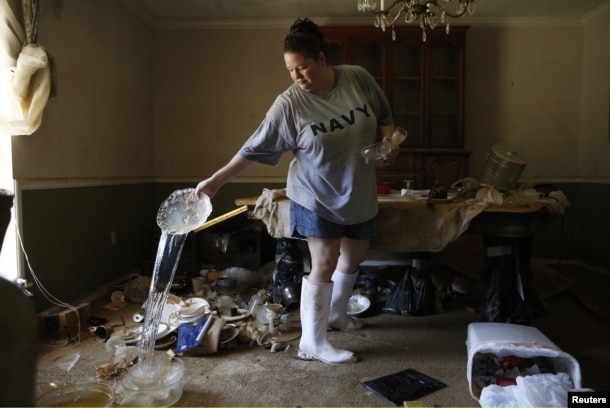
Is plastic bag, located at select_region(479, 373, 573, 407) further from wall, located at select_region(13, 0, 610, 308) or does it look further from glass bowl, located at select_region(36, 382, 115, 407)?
wall, located at select_region(13, 0, 610, 308)

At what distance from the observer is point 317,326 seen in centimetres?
176

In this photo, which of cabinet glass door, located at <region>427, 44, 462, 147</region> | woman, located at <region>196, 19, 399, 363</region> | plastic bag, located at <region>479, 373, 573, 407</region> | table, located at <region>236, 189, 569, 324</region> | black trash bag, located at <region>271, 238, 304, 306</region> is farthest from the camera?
cabinet glass door, located at <region>427, 44, 462, 147</region>

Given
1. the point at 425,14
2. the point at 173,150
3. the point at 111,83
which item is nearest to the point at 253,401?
the point at 425,14

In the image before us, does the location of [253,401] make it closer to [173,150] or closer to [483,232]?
[483,232]

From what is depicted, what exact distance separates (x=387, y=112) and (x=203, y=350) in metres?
1.34

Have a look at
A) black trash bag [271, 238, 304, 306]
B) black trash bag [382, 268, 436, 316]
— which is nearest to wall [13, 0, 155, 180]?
black trash bag [271, 238, 304, 306]

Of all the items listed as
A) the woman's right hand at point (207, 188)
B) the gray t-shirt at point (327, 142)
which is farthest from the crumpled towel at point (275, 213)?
the woman's right hand at point (207, 188)

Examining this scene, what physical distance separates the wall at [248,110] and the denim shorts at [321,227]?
5.96 ft

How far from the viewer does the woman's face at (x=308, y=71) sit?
1588 mm

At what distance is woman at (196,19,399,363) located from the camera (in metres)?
1.64

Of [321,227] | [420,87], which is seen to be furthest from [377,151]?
[420,87]

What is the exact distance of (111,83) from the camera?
310 centimetres

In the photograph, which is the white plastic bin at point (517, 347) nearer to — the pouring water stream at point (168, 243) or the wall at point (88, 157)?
the pouring water stream at point (168, 243)

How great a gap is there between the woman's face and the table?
2.16 feet
